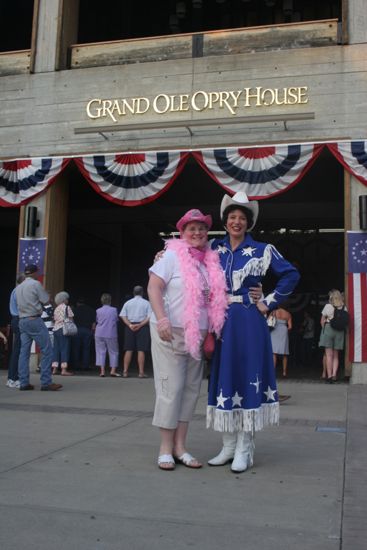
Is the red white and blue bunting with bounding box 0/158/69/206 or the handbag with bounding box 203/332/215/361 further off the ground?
the red white and blue bunting with bounding box 0/158/69/206

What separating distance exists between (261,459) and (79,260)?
49.8 ft

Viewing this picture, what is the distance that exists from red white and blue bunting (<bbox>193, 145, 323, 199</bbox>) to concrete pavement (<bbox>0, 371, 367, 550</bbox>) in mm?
5650

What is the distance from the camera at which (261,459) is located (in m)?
4.42

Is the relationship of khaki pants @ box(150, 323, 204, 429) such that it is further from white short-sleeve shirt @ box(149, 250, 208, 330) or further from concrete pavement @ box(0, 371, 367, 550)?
concrete pavement @ box(0, 371, 367, 550)

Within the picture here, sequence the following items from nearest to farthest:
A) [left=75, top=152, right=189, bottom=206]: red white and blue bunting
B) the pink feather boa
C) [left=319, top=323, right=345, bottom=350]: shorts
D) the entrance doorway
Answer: the pink feather boa < [left=319, top=323, right=345, bottom=350]: shorts < [left=75, top=152, right=189, bottom=206]: red white and blue bunting < the entrance doorway

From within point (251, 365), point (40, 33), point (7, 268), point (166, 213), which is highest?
point (40, 33)

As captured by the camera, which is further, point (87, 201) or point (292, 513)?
point (87, 201)

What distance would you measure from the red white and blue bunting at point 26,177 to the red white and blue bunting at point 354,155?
548 centimetres

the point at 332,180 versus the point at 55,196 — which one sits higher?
the point at 332,180

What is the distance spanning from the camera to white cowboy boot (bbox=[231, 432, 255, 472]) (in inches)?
157

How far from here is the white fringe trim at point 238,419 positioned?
13.2ft

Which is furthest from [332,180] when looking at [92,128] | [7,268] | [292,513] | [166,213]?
[292,513]

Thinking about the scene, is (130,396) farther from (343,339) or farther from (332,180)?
(332,180)

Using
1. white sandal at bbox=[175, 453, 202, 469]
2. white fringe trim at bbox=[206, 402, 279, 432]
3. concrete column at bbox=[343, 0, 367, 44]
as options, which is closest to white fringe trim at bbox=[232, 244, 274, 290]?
white fringe trim at bbox=[206, 402, 279, 432]
